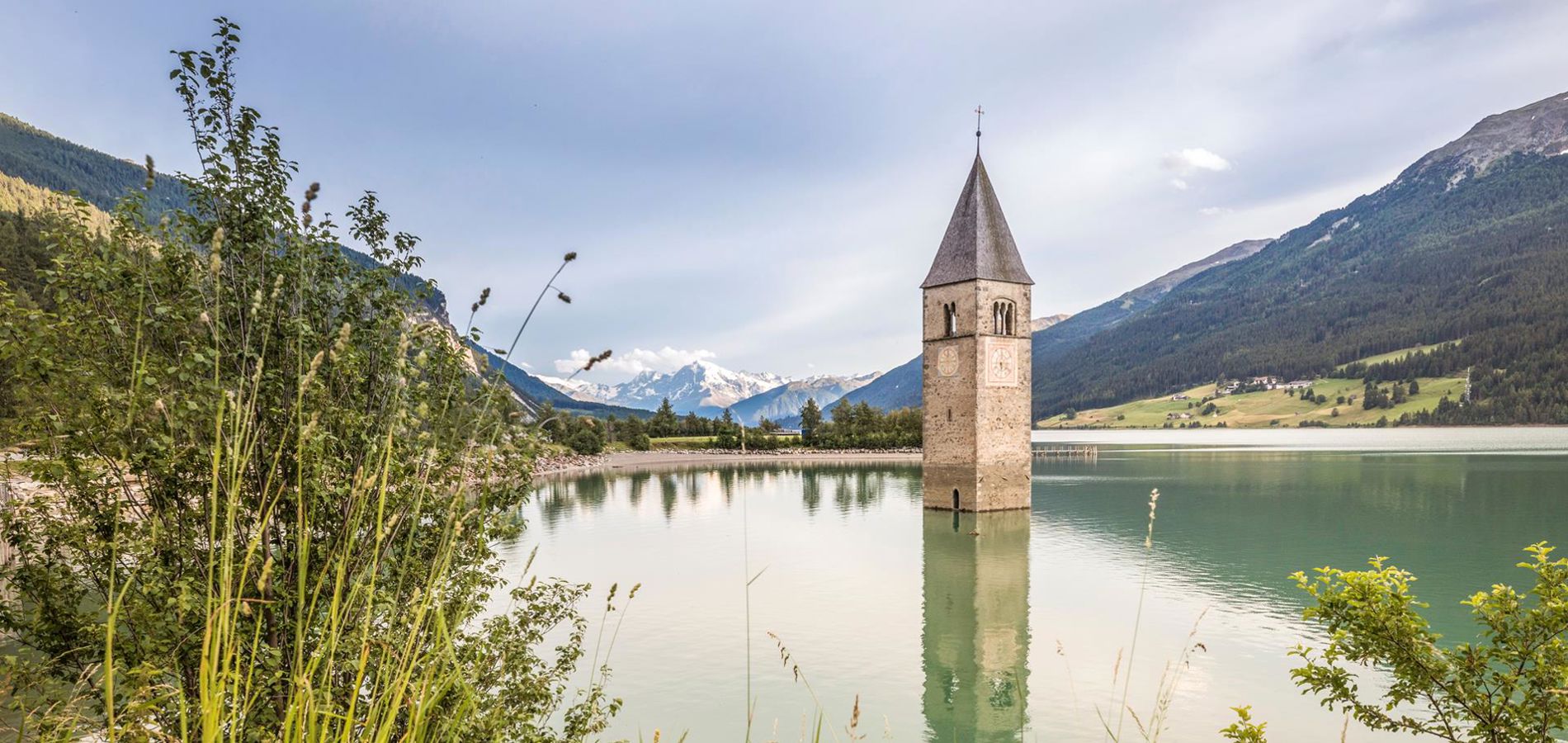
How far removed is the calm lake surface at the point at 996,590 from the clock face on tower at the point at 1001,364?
5.20 metres

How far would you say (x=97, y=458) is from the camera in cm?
388

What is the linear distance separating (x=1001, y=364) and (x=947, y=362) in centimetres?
206

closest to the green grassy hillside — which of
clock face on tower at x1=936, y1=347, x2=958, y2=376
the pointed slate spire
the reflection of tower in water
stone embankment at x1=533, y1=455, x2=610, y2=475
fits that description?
stone embankment at x1=533, y1=455, x2=610, y2=475

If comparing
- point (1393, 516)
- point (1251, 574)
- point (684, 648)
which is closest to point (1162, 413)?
point (1393, 516)

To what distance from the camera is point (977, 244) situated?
29.9m

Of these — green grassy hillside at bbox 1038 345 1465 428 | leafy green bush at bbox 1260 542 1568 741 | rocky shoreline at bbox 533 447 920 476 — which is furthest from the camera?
green grassy hillside at bbox 1038 345 1465 428

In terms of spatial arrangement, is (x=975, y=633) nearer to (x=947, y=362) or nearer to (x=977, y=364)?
(x=977, y=364)

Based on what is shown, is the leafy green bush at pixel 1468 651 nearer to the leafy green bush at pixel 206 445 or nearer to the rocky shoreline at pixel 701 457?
the leafy green bush at pixel 206 445

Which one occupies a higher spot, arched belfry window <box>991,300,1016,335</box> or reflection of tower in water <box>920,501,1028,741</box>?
arched belfry window <box>991,300,1016,335</box>

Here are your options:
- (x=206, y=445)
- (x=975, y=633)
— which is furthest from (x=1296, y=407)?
(x=206, y=445)

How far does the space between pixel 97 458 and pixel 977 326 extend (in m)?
27.6

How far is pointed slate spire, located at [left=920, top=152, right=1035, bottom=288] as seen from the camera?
97.8ft

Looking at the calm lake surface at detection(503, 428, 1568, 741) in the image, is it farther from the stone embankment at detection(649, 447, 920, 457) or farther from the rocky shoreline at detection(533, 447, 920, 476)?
the stone embankment at detection(649, 447, 920, 457)

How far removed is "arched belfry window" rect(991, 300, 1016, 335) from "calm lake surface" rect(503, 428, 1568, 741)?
7248 millimetres
